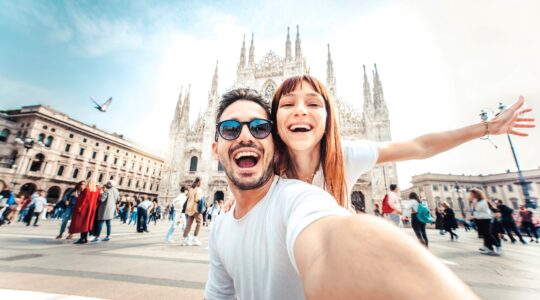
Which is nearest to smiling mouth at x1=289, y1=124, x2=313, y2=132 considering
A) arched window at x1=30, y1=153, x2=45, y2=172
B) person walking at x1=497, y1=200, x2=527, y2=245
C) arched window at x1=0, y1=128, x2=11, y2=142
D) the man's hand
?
the man's hand

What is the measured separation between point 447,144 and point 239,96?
1.48 meters

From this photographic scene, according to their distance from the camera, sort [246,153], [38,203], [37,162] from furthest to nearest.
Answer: [37,162] → [38,203] → [246,153]

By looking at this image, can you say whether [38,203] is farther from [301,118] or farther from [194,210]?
[301,118]

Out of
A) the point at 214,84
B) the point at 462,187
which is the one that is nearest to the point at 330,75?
the point at 214,84

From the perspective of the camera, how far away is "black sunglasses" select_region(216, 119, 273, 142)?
1.16 m

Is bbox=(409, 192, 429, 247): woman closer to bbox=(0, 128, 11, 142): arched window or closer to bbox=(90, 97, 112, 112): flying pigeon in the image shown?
bbox=(90, 97, 112, 112): flying pigeon

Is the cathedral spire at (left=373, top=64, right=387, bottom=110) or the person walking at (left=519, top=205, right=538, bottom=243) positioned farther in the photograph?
the cathedral spire at (left=373, top=64, right=387, bottom=110)

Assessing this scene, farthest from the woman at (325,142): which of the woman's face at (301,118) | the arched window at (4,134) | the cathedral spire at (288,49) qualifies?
the arched window at (4,134)

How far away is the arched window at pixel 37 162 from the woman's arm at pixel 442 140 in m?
32.1

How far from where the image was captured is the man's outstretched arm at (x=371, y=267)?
28cm

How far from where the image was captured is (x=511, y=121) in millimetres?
1587

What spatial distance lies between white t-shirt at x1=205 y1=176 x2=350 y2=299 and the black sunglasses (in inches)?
11.8

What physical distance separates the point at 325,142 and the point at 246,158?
1.75ft

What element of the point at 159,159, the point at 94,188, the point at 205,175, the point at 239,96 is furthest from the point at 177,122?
the point at 239,96
